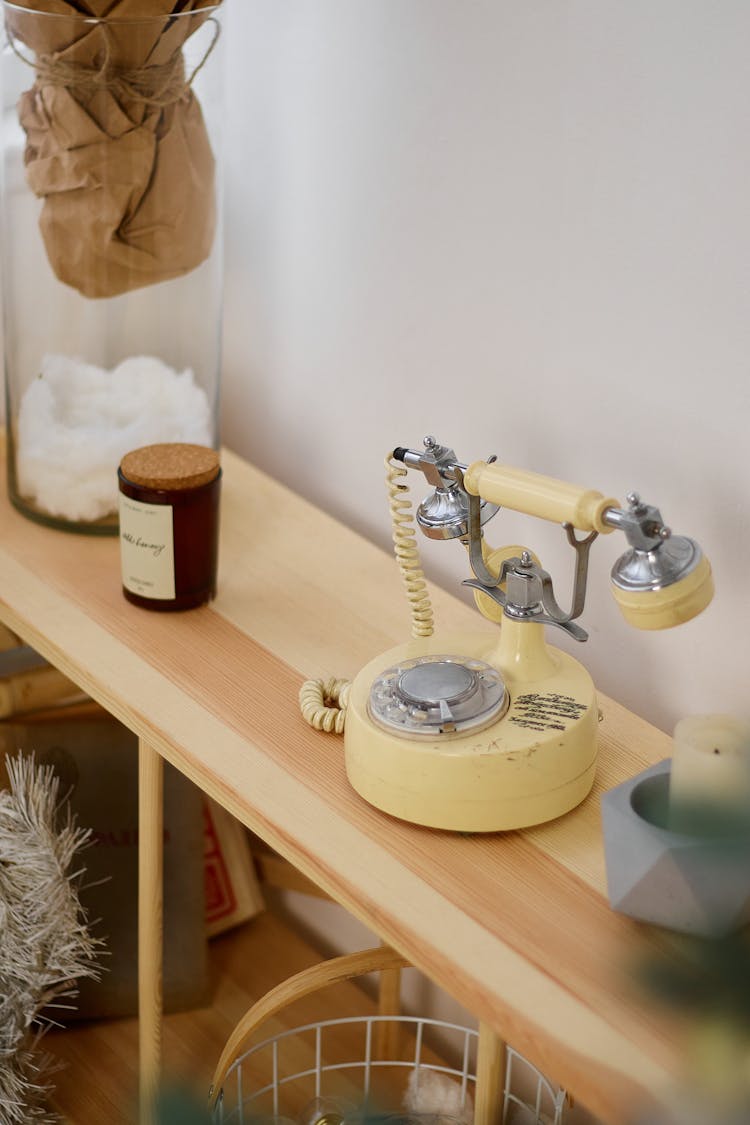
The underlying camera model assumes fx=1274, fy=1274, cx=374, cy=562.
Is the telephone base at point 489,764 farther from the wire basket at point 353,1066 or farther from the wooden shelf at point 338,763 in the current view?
the wire basket at point 353,1066

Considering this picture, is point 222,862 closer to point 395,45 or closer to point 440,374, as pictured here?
point 440,374

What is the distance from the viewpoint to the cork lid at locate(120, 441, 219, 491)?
3.59 ft

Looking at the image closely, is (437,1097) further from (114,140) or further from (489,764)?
(114,140)

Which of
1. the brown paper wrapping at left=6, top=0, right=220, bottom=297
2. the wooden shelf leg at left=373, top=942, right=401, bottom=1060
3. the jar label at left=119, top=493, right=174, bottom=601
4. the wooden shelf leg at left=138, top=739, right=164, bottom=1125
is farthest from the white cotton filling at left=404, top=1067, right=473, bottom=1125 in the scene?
the brown paper wrapping at left=6, top=0, right=220, bottom=297

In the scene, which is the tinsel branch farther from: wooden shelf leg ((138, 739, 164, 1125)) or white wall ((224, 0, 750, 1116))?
white wall ((224, 0, 750, 1116))

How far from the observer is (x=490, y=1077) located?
2.87 feet

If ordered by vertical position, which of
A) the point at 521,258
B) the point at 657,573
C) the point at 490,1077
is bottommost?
the point at 490,1077

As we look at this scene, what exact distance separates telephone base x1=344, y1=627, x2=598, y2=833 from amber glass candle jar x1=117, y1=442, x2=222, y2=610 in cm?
26

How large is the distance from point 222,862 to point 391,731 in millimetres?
799

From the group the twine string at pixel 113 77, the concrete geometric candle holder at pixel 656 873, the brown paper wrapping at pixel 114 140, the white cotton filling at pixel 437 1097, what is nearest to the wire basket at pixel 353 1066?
the white cotton filling at pixel 437 1097

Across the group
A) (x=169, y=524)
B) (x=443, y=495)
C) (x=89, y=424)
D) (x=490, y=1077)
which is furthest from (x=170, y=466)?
(x=490, y=1077)

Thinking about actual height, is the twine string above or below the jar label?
above

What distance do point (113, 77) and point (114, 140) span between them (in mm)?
53

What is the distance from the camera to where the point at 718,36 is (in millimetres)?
878
